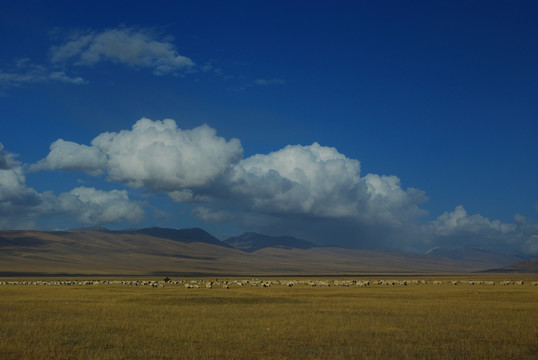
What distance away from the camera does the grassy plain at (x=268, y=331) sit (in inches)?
676

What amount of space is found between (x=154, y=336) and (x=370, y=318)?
11.7m

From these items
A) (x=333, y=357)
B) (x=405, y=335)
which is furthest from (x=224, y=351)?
(x=405, y=335)

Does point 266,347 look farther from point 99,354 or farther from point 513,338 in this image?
point 513,338

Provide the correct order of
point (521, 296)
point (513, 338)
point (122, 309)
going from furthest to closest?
point (521, 296) < point (122, 309) < point (513, 338)

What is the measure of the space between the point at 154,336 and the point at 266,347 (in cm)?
531

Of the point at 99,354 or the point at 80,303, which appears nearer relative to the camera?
the point at 99,354

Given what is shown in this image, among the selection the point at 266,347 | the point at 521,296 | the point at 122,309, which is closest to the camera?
the point at 266,347

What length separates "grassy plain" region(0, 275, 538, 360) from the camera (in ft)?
56.3

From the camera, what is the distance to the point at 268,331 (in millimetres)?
21797

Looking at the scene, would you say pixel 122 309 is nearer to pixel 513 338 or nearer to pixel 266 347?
pixel 266 347

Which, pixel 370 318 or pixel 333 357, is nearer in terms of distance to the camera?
pixel 333 357

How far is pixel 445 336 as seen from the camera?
20.3 meters

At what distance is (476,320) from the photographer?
25.4 meters

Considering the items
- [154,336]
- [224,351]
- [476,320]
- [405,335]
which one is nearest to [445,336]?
[405,335]
